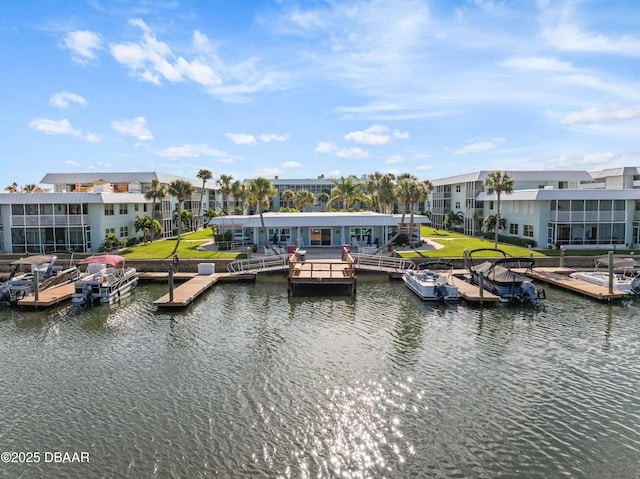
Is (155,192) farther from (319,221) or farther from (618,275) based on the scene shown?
(618,275)

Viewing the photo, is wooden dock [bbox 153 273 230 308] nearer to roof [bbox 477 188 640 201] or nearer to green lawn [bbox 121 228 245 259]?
green lawn [bbox 121 228 245 259]

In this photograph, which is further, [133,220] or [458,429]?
[133,220]

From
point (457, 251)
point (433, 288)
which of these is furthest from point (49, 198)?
point (457, 251)

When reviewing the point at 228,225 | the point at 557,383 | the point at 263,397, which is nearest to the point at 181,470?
the point at 263,397

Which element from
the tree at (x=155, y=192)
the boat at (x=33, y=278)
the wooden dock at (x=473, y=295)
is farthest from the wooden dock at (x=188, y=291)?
the tree at (x=155, y=192)

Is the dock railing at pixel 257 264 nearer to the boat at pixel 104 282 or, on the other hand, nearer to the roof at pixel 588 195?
the boat at pixel 104 282

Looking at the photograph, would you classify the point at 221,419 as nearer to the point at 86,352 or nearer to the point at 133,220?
the point at 86,352
